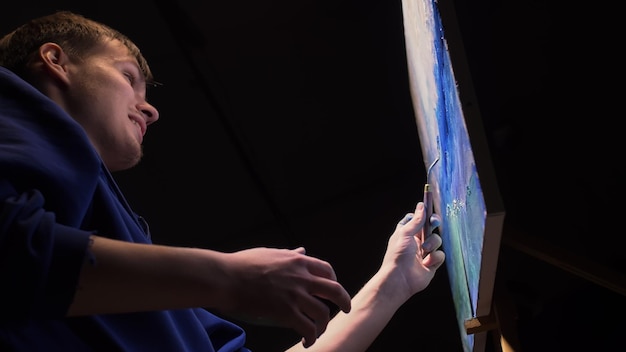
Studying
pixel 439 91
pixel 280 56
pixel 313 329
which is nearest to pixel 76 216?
pixel 313 329

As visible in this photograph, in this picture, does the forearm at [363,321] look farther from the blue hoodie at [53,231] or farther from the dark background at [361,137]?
the dark background at [361,137]

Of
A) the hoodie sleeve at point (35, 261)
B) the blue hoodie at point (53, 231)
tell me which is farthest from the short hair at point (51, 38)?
the hoodie sleeve at point (35, 261)

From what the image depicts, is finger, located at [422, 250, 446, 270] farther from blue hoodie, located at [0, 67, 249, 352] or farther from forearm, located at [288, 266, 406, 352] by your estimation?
blue hoodie, located at [0, 67, 249, 352]

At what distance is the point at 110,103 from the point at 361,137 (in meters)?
1.36

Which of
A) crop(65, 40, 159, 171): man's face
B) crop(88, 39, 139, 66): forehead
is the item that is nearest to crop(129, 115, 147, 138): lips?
crop(65, 40, 159, 171): man's face

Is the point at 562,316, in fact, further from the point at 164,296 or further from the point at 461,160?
the point at 164,296

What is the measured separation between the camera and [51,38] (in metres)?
1.07

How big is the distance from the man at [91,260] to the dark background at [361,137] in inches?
39.8

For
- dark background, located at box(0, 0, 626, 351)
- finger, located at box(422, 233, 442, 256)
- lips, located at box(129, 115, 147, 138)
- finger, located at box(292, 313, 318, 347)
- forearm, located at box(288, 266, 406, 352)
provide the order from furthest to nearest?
dark background, located at box(0, 0, 626, 351) < finger, located at box(422, 233, 442, 256) < forearm, located at box(288, 266, 406, 352) < lips, located at box(129, 115, 147, 138) < finger, located at box(292, 313, 318, 347)

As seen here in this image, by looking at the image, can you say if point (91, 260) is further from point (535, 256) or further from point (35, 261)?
point (535, 256)

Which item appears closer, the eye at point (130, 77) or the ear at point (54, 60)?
the ear at point (54, 60)

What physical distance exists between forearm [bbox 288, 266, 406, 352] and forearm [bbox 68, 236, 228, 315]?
22.5 inches

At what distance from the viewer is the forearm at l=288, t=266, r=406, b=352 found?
1.20 meters

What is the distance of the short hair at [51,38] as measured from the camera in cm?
103
